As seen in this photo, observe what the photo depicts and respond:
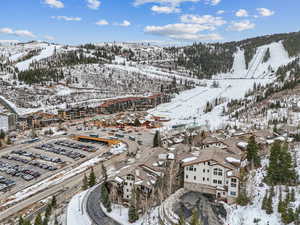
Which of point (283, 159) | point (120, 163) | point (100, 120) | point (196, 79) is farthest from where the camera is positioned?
point (196, 79)

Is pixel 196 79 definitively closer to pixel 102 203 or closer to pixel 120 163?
pixel 120 163

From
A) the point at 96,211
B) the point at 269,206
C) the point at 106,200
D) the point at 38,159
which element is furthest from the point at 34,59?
the point at 269,206

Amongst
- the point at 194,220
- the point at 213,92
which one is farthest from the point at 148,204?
the point at 213,92

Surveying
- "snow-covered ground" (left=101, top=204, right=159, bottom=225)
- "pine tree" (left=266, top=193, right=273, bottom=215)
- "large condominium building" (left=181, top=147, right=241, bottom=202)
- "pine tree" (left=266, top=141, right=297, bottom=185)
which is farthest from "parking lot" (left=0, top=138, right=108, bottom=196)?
"pine tree" (left=266, top=141, right=297, bottom=185)

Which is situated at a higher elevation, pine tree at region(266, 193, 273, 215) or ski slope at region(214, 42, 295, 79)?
ski slope at region(214, 42, 295, 79)

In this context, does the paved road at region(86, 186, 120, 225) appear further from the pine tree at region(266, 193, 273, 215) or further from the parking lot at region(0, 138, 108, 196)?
the parking lot at region(0, 138, 108, 196)

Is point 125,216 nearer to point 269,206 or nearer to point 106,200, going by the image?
point 106,200
